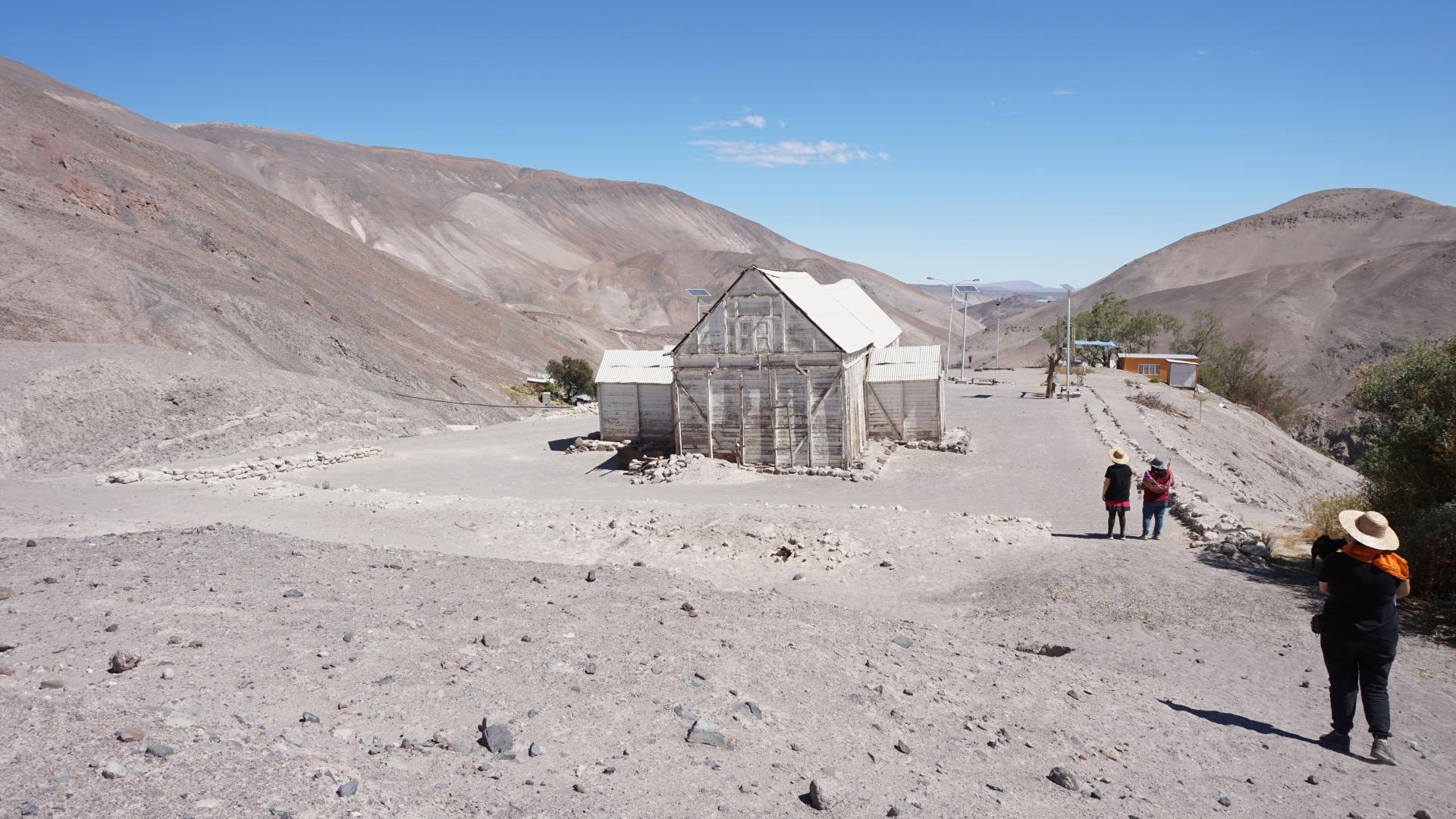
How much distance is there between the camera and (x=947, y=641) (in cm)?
987

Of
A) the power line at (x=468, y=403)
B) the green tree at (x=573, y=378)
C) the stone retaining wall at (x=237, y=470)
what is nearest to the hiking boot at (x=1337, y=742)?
the stone retaining wall at (x=237, y=470)

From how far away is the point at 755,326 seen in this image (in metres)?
25.6

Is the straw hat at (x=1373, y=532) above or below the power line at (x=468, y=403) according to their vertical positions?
above

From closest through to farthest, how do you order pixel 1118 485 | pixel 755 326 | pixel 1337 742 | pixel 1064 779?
pixel 1064 779, pixel 1337 742, pixel 1118 485, pixel 755 326

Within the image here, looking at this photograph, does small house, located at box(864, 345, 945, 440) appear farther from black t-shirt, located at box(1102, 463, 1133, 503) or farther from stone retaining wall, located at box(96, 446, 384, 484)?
stone retaining wall, located at box(96, 446, 384, 484)

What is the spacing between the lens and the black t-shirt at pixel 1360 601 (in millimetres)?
7375

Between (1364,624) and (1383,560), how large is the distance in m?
0.57

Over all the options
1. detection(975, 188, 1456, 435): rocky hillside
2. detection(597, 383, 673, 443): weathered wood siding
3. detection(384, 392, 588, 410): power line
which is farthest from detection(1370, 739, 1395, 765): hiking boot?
detection(975, 188, 1456, 435): rocky hillside

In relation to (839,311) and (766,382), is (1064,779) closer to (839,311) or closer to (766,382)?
(766,382)

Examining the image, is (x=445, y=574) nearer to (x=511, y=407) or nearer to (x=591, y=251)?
(x=511, y=407)

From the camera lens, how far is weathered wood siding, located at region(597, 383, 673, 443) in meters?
28.7

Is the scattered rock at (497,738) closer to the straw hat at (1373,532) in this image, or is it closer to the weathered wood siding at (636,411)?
the straw hat at (1373,532)

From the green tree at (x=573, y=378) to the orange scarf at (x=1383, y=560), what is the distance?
4065 centimetres

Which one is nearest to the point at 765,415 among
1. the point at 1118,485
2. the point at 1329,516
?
the point at 1118,485
